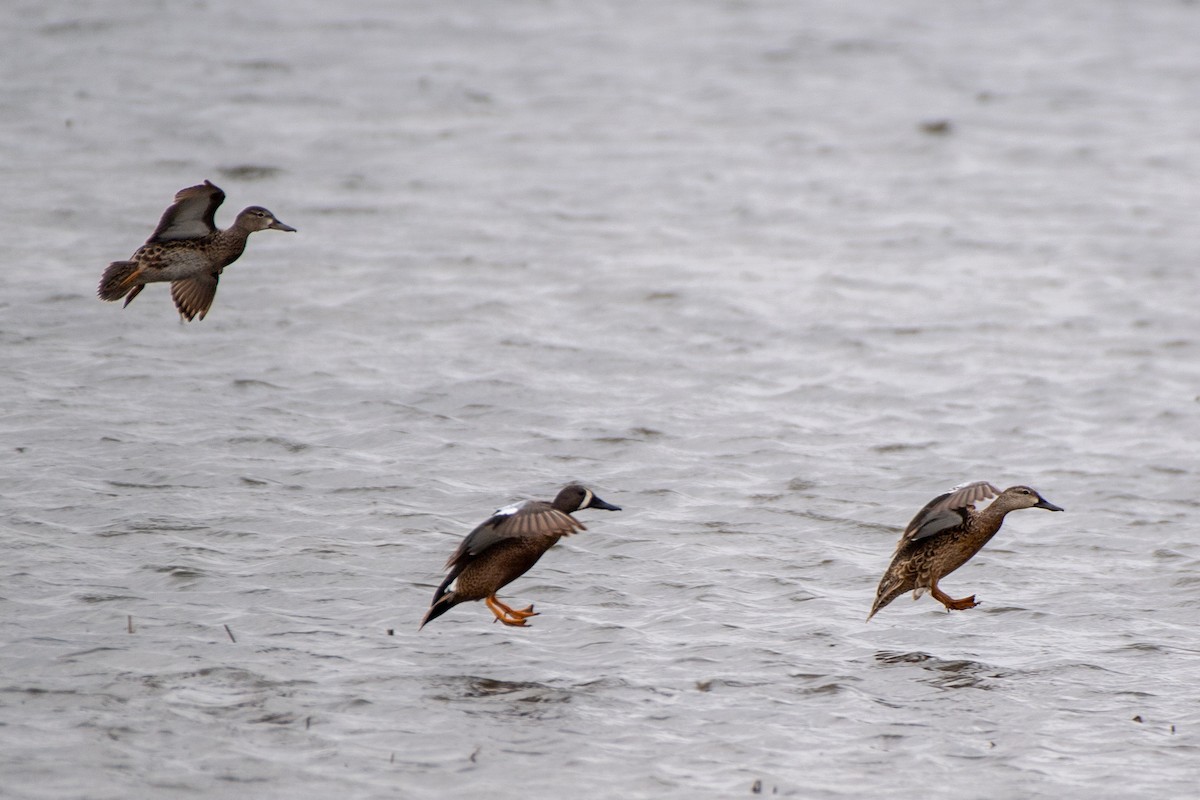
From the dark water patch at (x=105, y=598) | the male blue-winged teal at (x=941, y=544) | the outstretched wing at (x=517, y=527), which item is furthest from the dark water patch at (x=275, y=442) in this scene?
the male blue-winged teal at (x=941, y=544)

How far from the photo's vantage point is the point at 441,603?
8.34m

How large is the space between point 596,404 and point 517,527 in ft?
14.7

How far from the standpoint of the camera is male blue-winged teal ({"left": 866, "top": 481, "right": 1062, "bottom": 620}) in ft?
29.6

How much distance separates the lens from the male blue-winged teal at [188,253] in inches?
385

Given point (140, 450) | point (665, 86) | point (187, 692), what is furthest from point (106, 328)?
point (665, 86)

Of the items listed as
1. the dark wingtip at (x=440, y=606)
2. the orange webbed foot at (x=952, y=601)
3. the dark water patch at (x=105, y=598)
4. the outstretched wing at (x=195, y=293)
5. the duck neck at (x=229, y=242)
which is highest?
the duck neck at (x=229, y=242)

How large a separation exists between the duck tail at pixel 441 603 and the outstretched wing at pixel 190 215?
293 cm

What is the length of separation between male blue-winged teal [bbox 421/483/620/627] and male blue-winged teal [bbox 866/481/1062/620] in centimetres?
167

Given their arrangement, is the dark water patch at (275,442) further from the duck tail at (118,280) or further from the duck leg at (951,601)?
the duck leg at (951,601)

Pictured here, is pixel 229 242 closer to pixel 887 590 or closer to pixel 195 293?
pixel 195 293

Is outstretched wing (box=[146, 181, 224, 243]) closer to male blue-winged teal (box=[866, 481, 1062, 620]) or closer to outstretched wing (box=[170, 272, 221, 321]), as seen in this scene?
outstretched wing (box=[170, 272, 221, 321])

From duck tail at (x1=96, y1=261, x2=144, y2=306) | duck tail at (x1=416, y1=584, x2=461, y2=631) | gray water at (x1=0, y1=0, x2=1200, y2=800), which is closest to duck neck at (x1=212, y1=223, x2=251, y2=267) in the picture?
duck tail at (x1=96, y1=261, x2=144, y2=306)

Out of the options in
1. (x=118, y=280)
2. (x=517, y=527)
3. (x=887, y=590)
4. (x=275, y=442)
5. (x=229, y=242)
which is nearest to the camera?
(x=517, y=527)

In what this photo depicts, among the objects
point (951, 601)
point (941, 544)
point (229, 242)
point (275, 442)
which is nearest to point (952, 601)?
point (951, 601)
